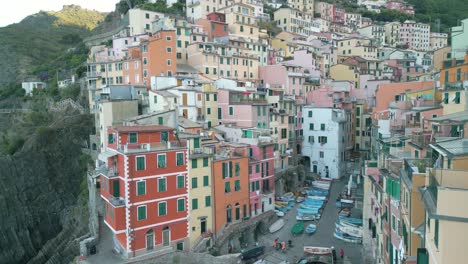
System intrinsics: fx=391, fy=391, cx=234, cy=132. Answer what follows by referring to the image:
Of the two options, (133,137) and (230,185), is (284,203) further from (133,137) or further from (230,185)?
(133,137)

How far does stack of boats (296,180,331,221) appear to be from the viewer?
37.2 m

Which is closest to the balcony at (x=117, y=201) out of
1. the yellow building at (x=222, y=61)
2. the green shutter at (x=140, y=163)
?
the green shutter at (x=140, y=163)

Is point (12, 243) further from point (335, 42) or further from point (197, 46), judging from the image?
point (335, 42)

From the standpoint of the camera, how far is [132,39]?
61.3 metres

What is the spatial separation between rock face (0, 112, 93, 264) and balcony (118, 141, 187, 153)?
20.8m

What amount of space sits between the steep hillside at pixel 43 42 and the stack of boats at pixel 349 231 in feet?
191

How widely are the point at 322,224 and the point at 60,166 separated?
110 feet

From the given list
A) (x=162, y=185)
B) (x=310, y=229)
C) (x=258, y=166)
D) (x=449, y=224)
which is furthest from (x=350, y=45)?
(x=449, y=224)

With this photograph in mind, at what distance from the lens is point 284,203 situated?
40875mm

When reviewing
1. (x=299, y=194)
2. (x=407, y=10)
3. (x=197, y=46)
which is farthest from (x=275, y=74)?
(x=407, y=10)

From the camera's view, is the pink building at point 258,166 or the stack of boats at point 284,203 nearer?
the pink building at point 258,166

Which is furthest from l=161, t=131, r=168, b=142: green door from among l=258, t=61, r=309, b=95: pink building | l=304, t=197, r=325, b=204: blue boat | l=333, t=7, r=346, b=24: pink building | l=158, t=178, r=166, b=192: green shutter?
l=333, t=7, r=346, b=24: pink building

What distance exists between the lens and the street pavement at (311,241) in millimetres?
30469

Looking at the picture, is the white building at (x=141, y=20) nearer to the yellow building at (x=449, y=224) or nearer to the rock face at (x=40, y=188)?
the rock face at (x=40, y=188)
